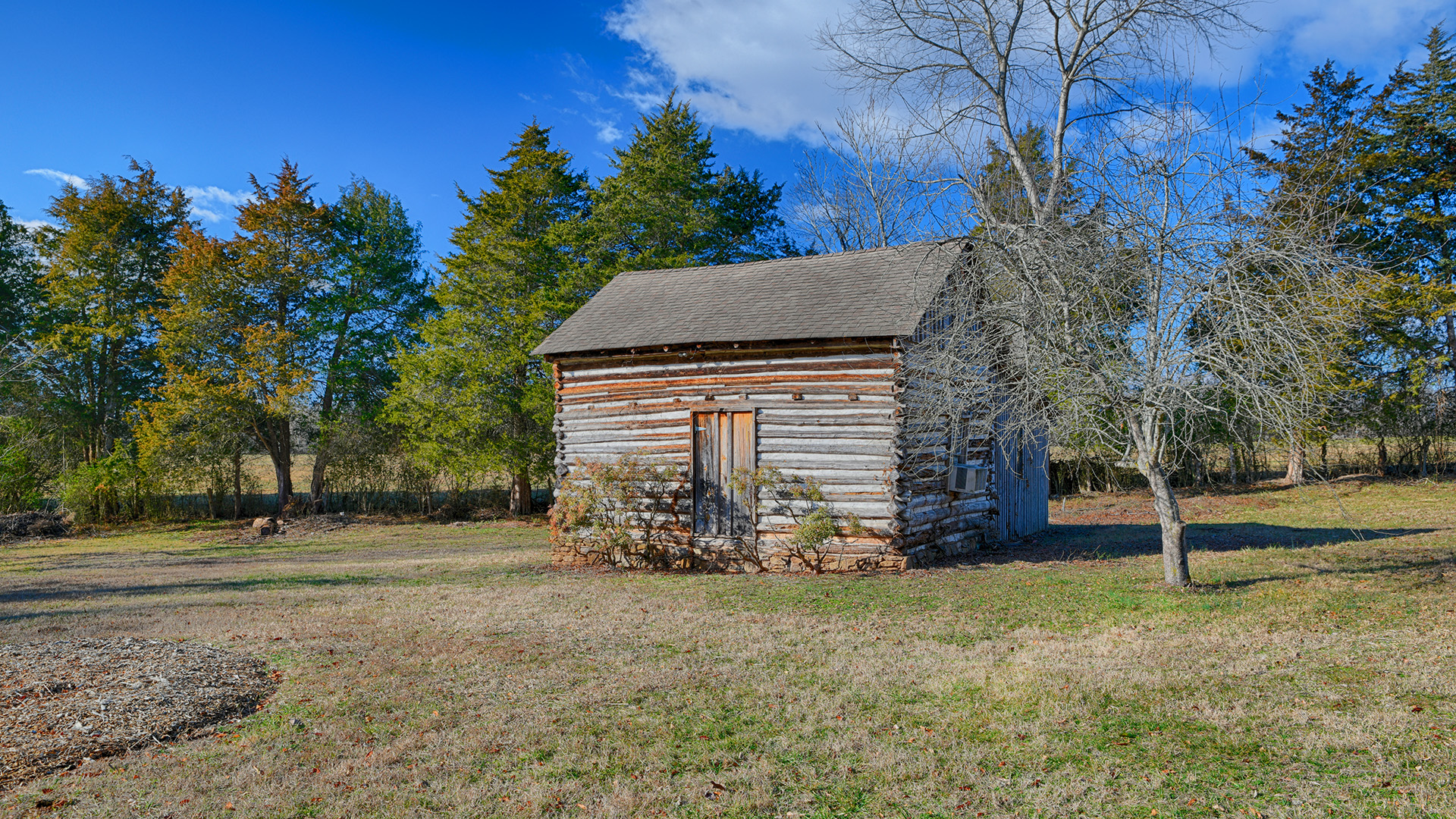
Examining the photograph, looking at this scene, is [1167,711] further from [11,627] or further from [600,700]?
[11,627]

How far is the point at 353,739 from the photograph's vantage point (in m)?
5.12

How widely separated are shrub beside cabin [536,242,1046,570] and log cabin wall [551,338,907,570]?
0.08ft

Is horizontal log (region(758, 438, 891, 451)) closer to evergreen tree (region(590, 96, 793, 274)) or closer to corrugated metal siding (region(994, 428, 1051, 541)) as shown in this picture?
corrugated metal siding (region(994, 428, 1051, 541))

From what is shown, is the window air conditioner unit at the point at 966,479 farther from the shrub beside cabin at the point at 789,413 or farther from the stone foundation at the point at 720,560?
the stone foundation at the point at 720,560

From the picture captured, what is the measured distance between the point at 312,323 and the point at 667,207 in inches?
500

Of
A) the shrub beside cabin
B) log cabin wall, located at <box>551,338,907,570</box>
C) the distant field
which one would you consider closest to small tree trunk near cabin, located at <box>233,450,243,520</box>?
the distant field

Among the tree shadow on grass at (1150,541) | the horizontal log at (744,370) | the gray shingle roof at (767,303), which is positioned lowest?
the tree shadow on grass at (1150,541)

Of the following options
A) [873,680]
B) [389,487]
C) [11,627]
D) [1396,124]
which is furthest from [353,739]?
[1396,124]

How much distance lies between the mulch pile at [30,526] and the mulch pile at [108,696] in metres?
20.0

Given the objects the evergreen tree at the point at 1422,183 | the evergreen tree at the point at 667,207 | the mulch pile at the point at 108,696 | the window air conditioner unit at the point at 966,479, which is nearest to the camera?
the mulch pile at the point at 108,696

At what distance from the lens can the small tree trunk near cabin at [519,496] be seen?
24172 mm

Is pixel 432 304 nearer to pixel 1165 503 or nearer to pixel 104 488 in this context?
pixel 104 488

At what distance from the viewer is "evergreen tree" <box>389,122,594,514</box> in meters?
22.1

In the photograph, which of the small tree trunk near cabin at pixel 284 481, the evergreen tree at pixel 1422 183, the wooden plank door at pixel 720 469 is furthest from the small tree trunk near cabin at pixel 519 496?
the evergreen tree at pixel 1422 183
